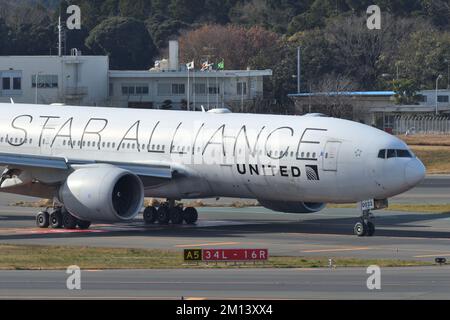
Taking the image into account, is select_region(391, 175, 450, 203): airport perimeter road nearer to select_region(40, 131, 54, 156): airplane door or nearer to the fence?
select_region(40, 131, 54, 156): airplane door

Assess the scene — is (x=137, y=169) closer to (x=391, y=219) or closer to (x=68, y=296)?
(x=391, y=219)

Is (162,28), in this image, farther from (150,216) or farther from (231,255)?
(231,255)

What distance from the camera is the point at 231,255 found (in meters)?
37.9

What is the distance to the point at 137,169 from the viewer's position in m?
50.4

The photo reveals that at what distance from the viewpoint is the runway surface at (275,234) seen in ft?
141

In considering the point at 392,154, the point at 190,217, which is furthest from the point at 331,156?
the point at 190,217

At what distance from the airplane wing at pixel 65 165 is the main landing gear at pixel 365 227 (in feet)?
24.8

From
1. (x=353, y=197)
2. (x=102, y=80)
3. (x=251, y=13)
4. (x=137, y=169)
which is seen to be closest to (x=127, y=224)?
(x=137, y=169)

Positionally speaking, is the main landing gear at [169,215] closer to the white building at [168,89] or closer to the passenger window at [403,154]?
the passenger window at [403,154]

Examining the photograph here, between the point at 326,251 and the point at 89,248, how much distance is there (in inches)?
306

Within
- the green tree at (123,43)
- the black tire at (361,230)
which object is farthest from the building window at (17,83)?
the black tire at (361,230)

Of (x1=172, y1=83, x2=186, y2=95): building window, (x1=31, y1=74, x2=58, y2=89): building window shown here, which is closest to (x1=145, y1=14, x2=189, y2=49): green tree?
(x1=172, y1=83, x2=186, y2=95): building window

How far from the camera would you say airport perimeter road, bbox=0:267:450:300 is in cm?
3005

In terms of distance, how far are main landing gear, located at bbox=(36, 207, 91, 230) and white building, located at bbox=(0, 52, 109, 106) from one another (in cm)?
5424
